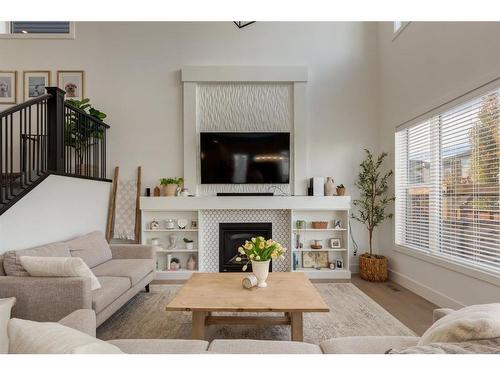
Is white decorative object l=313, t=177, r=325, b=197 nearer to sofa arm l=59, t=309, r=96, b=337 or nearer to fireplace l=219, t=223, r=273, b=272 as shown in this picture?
fireplace l=219, t=223, r=273, b=272

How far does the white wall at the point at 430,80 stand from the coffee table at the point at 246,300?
1634 millimetres

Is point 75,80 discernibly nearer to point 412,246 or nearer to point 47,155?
point 47,155

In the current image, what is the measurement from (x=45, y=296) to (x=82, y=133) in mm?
2825

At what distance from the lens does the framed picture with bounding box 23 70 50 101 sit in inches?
191

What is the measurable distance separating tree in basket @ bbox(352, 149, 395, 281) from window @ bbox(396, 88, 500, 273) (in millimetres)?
339

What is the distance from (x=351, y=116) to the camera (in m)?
4.86

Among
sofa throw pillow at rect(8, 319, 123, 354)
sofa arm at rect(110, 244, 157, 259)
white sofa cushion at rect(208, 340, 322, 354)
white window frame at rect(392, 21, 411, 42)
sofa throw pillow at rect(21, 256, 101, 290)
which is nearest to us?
sofa throw pillow at rect(8, 319, 123, 354)

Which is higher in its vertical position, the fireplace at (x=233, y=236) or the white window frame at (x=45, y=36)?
the white window frame at (x=45, y=36)

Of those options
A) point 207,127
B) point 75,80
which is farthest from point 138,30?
point 207,127

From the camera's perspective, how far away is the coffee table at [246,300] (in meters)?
2.11

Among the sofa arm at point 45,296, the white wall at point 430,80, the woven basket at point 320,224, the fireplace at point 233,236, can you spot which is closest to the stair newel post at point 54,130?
the sofa arm at point 45,296

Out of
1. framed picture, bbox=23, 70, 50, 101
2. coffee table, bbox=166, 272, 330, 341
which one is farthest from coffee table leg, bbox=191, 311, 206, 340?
framed picture, bbox=23, 70, 50, 101

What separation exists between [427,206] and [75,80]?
5.58 meters

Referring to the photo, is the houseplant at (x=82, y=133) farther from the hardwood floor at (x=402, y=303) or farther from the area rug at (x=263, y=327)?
the hardwood floor at (x=402, y=303)
